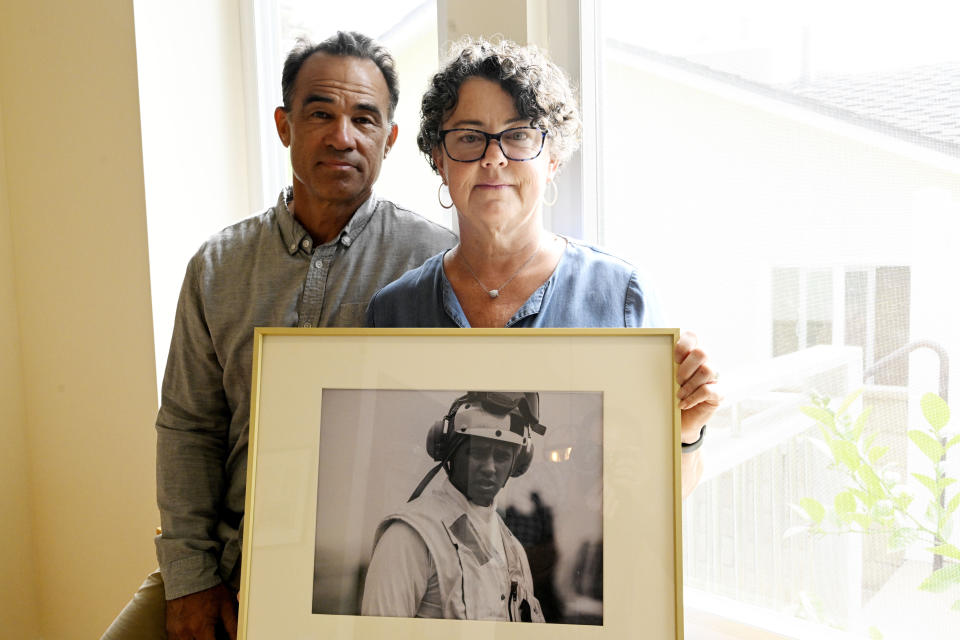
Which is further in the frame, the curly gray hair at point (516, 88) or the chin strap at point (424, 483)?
the curly gray hair at point (516, 88)

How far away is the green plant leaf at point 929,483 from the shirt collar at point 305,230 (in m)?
1.02

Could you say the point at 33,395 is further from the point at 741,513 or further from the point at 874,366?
the point at 874,366

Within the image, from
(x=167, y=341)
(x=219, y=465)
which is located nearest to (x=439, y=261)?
(x=219, y=465)

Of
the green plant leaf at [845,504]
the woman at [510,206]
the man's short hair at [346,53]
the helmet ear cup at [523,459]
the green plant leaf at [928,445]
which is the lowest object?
the green plant leaf at [845,504]

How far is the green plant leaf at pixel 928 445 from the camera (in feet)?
3.65

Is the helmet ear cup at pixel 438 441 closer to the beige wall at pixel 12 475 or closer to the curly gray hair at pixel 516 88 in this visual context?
the curly gray hair at pixel 516 88

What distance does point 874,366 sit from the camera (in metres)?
1.16

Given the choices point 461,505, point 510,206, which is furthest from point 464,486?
point 510,206

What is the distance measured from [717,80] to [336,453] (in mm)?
905

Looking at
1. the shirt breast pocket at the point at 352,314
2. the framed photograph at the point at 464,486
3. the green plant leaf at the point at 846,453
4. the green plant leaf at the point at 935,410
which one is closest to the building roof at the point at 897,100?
the green plant leaf at the point at 935,410

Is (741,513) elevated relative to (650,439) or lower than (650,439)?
lower

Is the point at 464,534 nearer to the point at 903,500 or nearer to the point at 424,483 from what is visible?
the point at 424,483

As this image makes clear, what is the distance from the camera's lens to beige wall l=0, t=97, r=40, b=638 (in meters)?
2.22

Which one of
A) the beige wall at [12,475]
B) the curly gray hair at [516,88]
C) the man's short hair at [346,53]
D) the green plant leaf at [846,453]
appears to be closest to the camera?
the curly gray hair at [516,88]
